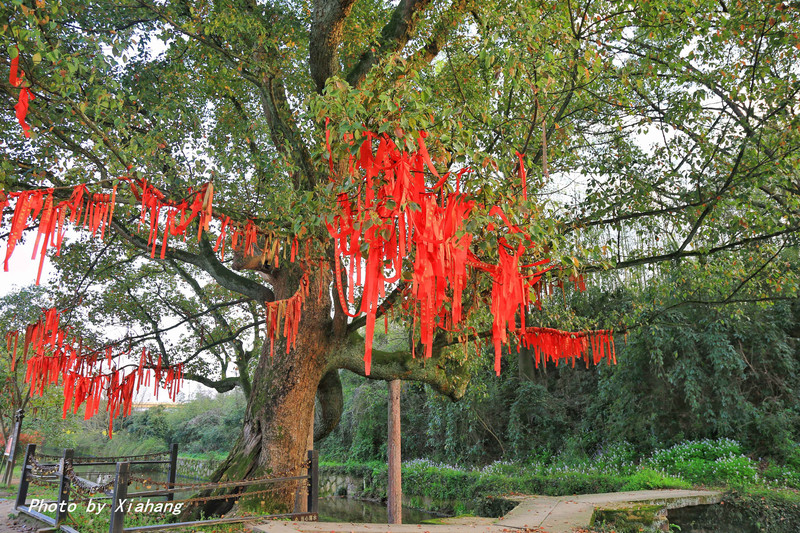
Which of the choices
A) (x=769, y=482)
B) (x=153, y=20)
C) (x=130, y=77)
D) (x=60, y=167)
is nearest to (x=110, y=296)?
(x=60, y=167)

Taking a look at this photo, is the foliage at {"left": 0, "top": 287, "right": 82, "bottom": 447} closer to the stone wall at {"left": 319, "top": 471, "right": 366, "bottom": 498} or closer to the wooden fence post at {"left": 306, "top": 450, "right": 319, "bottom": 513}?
the wooden fence post at {"left": 306, "top": 450, "right": 319, "bottom": 513}

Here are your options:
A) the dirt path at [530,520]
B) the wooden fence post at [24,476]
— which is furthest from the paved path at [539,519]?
the wooden fence post at [24,476]

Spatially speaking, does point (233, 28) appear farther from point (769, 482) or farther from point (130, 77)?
point (769, 482)

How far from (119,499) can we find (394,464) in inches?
231

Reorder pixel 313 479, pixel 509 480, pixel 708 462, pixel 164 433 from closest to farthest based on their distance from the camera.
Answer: pixel 313 479 → pixel 708 462 → pixel 509 480 → pixel 164 433

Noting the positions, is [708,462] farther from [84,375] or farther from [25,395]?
[25,395]

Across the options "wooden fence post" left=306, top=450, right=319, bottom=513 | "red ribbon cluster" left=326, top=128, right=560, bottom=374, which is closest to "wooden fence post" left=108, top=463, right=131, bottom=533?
"wooden fence post" left=306, top=450, right=319, bottom=513

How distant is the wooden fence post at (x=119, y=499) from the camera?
4.31m

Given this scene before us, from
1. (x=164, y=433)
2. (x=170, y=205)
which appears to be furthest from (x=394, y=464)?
(x=164, y=433)

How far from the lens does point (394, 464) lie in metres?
9.41

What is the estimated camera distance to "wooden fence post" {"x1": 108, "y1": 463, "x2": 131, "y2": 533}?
170 inches

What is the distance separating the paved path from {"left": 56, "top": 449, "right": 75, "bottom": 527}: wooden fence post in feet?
10.3

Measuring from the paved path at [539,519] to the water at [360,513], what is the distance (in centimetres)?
422

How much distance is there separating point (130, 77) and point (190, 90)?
2.51 feet
